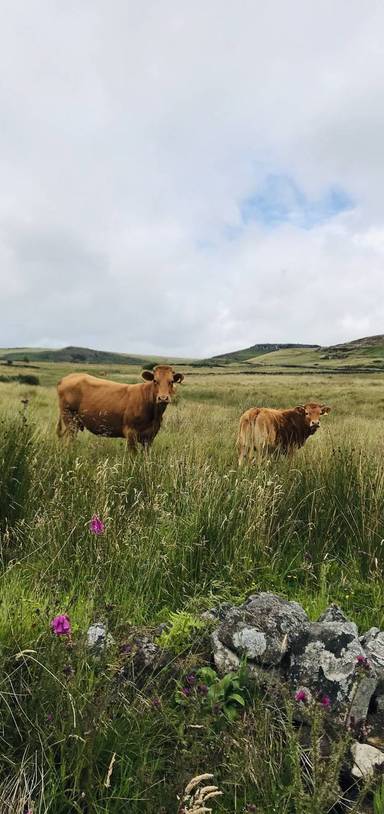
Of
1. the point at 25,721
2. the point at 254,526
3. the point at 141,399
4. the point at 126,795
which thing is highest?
the point at 141,399

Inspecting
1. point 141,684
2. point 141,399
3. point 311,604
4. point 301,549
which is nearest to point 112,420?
point 141,399

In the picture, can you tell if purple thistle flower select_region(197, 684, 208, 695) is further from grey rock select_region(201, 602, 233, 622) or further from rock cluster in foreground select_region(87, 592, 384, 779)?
grey rock select_region(201, 602, 233, 622)

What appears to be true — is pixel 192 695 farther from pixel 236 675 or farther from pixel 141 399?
pixel 141 399

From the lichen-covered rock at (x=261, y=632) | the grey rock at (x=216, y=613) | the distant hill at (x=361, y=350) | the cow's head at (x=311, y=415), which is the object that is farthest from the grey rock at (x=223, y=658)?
the distant hill at (x=361, y=350)

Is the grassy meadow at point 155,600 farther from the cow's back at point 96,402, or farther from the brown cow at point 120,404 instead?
the cow's back at point 96,402

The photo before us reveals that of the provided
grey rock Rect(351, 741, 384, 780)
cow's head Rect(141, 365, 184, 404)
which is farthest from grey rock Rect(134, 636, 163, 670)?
cow's head Rect(141, 365, 184, 404)

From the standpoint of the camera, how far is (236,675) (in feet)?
A: 8.77

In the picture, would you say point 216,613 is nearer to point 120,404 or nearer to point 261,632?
point 261,632

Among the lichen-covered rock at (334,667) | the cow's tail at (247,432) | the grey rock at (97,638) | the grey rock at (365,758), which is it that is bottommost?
the grey rock at (365,758)

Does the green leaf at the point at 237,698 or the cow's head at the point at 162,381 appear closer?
the green leaf at the point at 237,698

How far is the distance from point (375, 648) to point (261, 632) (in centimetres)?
65

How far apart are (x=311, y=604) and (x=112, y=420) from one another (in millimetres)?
7042

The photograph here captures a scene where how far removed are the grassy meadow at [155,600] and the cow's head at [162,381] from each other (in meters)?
2.31

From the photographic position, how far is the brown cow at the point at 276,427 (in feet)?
28.2
